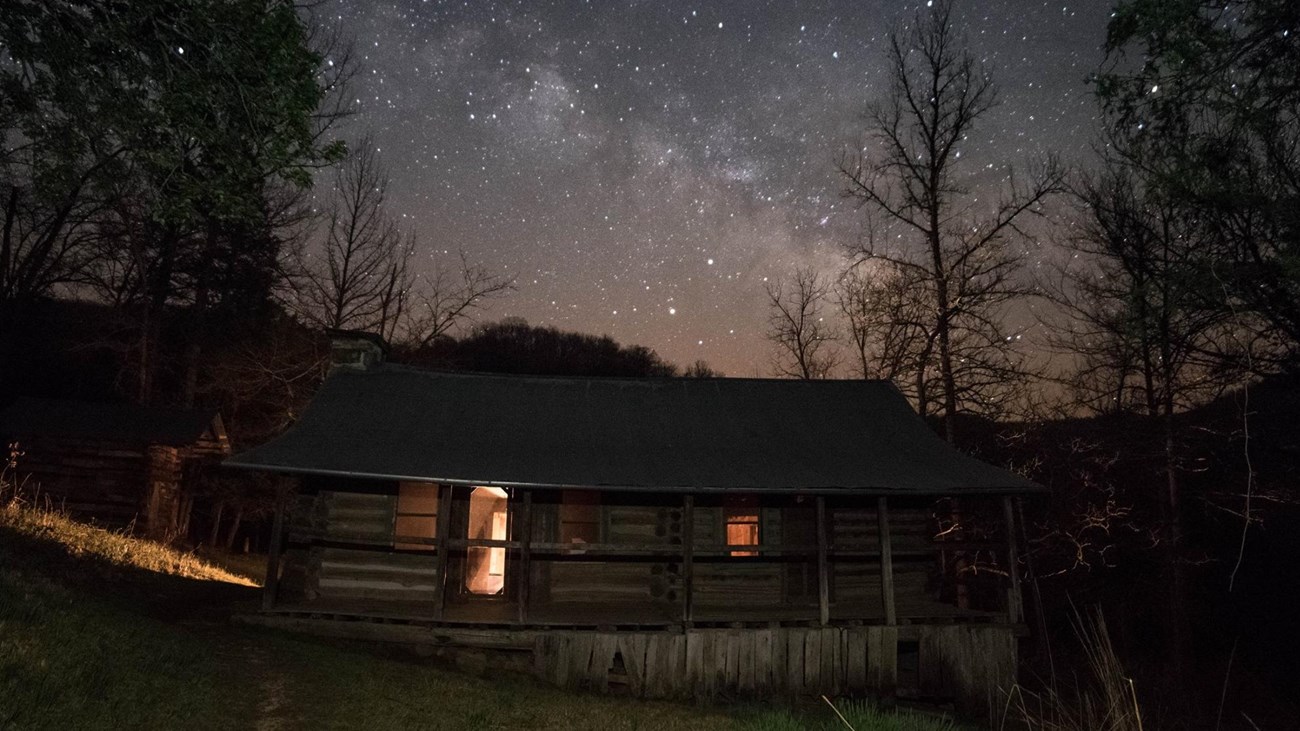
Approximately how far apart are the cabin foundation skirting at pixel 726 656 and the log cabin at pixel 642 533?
0.04 m

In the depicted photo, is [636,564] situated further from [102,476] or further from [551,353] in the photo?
[551,353]

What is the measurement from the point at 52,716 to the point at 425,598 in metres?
8.46

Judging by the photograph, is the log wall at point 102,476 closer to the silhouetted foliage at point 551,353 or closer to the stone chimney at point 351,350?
the stone chimney at point 351,350

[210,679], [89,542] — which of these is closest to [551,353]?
[89,542]

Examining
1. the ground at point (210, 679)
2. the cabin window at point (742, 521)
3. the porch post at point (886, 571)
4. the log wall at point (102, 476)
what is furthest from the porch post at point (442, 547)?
the log wall at point (102, 476)

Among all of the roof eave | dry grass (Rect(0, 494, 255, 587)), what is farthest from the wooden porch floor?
dry grass (Rect(0, 494, 255, 587))

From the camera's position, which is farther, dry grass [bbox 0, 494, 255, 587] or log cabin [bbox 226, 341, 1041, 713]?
dry grass [bbox 0, 494, 255, 587]

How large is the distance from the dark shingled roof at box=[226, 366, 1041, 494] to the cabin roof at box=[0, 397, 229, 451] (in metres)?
10.8

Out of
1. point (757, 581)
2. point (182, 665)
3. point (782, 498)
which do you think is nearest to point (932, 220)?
point (782, 498)

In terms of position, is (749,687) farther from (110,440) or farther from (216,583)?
(110,440)

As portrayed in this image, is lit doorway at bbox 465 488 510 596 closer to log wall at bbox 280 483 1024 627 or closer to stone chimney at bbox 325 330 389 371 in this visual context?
log wall at bbox 280 483 1024 627

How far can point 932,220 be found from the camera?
22.5 m

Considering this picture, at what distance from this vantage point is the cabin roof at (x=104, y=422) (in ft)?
75.6

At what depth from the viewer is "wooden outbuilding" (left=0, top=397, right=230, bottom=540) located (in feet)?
75.8
